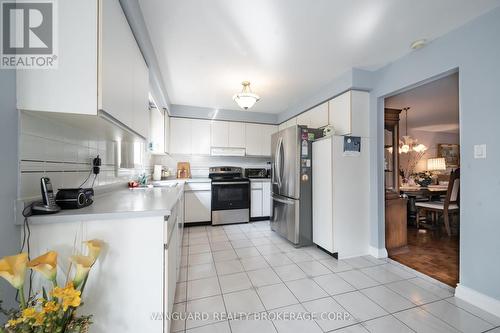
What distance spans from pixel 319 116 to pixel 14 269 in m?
3.26

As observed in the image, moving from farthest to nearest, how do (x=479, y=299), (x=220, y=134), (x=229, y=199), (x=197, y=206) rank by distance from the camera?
(x=220, y=134), (x=229, y=199), (x=197, y=206), (x=479, y=299)

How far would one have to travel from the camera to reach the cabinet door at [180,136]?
381 cm

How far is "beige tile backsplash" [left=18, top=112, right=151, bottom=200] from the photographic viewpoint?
935 millimetres

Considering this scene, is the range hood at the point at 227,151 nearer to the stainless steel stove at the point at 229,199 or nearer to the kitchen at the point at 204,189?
the kitchen at the point at 204,189

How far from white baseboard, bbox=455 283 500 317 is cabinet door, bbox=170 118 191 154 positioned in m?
4.00

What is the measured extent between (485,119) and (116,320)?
2.87m

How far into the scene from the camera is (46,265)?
0.74 meters

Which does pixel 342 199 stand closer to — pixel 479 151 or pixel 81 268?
pixel 479 151

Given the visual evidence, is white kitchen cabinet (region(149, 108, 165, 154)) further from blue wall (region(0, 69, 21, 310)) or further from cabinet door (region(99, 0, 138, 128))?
blue wall (region(0, 69, 21, 310))

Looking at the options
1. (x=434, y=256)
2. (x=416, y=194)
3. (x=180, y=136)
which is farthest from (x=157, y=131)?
(x=416, y=194)

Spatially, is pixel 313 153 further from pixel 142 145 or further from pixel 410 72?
pixel 142 145

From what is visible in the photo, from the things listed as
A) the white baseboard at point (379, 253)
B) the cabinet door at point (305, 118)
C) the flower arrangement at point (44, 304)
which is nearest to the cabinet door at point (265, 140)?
the cabinet door at point (305, 118)

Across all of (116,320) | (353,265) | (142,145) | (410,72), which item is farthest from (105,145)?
(410,72)

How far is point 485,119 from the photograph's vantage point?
155 centimetres
